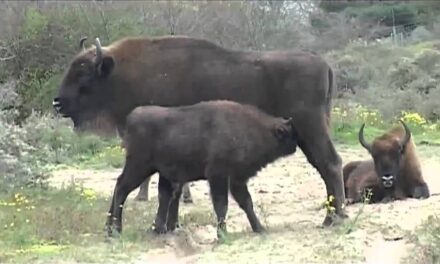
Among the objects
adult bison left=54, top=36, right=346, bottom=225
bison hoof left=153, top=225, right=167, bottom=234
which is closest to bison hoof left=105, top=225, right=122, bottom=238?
bison hoof left=153, top=225, right=167, bottom=234

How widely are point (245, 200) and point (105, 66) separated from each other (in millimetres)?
3171

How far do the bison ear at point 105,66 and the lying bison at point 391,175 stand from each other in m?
4.01

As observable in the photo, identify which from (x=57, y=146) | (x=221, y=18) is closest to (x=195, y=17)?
(x=221, y=18)

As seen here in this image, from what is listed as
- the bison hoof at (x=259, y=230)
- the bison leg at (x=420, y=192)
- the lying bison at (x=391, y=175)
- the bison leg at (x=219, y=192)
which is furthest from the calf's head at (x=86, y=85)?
the bison leg at (x=420, y=192)

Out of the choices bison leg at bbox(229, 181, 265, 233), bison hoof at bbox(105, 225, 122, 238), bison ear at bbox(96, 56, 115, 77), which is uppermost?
bison ear at bbox(96, 56, 115, 77)

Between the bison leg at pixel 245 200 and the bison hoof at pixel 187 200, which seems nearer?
the bison leg at pixel 245 200

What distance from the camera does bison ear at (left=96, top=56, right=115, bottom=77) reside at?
1406 centimetres

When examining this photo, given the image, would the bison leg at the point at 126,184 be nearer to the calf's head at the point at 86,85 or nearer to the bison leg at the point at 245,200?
the bison leg at the point at 245,200

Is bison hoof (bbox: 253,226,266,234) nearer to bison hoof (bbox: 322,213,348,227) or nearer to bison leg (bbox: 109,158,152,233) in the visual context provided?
bison hoof (bbox: 322,213,348,227)

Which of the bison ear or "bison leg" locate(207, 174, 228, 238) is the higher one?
the bison ear

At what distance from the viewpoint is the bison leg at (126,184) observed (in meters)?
12.2

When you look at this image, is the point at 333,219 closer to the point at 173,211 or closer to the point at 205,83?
the point at 173,211

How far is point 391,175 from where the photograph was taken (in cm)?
1523

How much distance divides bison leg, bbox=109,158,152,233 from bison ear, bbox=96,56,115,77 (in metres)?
2.25
